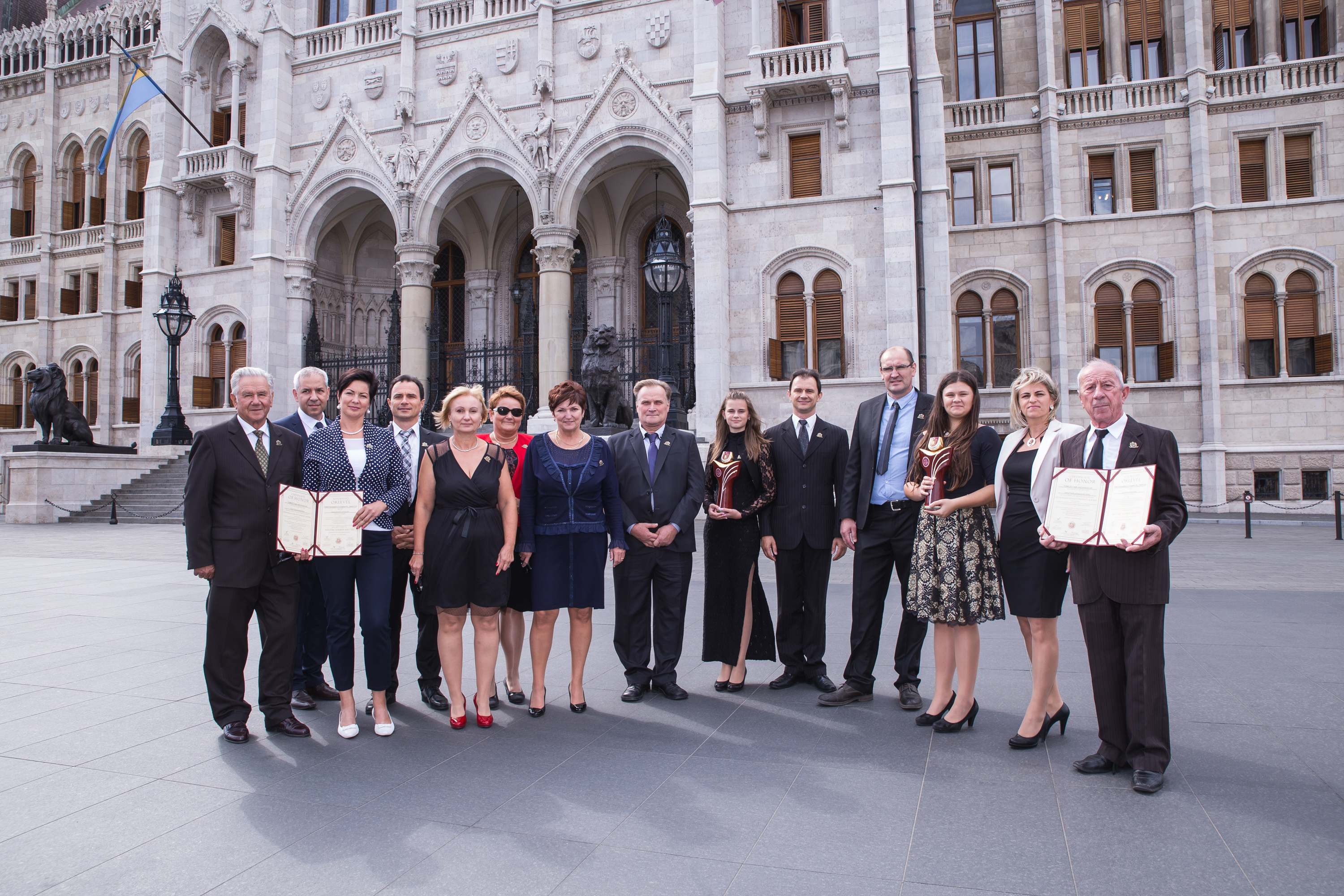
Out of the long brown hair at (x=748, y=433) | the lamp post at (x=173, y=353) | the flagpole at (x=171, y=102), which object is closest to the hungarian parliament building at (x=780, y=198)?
the flagpole at (x=171, y=102)

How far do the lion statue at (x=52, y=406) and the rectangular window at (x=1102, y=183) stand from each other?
26.0 m

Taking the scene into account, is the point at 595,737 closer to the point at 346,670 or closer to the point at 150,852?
the point at 346,670

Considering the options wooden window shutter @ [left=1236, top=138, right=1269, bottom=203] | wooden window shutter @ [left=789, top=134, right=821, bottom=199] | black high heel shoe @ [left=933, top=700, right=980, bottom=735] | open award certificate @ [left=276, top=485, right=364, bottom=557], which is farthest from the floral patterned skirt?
wooden window shutter @ [left=1236, top=138, right=1269, bottom=203]

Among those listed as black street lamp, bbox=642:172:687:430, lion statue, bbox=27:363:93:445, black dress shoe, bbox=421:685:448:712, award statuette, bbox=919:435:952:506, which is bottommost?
black dress shoe, bbox=421:685:448:712

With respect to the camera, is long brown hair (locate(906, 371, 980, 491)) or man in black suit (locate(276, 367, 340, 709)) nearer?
long brown hair (locate(906, 371, 980, 491))

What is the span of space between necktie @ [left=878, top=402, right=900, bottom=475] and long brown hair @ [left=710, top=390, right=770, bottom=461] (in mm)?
788

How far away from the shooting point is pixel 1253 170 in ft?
67.8

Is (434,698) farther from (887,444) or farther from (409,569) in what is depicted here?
(887,444)

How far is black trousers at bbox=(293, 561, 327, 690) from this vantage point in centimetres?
542

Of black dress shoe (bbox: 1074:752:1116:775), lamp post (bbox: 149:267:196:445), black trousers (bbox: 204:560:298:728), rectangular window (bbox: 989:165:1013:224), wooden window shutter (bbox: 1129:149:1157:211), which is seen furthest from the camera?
rectangular window (bbox: 989:165:1013:224)

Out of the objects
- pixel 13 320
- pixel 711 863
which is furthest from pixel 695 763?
pixel 13 320

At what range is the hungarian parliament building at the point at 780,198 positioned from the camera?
1889cm

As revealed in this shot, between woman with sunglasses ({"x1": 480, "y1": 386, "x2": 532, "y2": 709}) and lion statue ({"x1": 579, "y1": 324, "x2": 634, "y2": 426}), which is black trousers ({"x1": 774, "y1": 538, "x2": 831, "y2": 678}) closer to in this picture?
woman with sunglasses ({"x1": 480, "y1": 386, "x2": 532, "y2": 709})

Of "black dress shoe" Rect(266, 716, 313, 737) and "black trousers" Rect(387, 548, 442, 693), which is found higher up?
"black trousers" Rect(387, 548, 442, 693)
